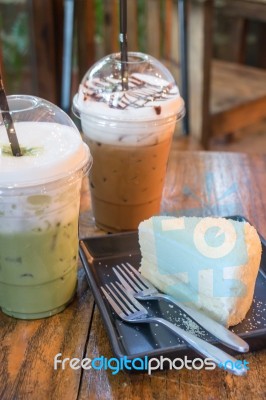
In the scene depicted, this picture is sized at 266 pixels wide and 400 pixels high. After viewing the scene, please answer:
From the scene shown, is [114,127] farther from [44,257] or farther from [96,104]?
[44,257]

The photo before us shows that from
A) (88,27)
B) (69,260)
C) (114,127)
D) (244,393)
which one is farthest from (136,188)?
(88,27)

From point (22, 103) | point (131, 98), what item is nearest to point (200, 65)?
point (131, 98)

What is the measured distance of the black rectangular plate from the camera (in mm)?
804

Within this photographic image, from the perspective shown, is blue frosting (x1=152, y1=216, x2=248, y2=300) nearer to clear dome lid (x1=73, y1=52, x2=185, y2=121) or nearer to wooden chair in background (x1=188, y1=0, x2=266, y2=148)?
clear dome lid (x1=73, y1=52, x2=185, y2=121)

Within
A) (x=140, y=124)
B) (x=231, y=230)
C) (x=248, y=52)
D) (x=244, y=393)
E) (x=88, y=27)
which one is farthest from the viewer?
(x=248, y=52)

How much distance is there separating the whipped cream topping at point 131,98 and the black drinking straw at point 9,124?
0.96 ft

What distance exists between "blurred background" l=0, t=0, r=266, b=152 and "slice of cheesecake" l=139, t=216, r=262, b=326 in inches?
71.0

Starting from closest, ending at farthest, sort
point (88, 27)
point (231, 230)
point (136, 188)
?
point (231, 230), point (136, 188), point (88, 27)

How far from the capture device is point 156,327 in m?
0.88

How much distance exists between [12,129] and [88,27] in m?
2.19

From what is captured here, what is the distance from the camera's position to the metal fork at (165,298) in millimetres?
785

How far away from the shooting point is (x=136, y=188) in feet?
4.03

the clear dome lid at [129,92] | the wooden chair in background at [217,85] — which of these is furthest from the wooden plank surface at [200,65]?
the clear dome lid at [129,92]

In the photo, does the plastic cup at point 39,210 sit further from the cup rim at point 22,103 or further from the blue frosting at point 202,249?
the blue frosting at point 202,249
